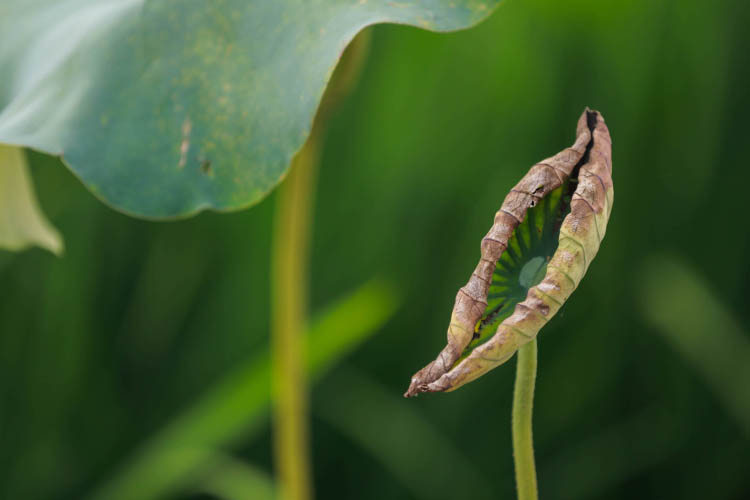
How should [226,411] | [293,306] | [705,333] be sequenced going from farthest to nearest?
[705,333]
[226,411]
[293,306]

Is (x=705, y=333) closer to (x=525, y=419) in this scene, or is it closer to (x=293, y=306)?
(x=293, y=306)

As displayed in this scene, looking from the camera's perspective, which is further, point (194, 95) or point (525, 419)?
point (194, 95)

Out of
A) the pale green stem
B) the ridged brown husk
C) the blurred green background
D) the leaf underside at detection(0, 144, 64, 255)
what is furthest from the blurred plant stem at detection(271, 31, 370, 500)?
the blurred green background

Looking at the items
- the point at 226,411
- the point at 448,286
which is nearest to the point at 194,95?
the point at 226,411

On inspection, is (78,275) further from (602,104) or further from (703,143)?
(703,143)

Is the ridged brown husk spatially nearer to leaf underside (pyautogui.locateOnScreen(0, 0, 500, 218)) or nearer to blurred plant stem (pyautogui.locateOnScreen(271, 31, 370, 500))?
leaf underside (pyautogui.locateOnScreen(0, 0, 500, 218))

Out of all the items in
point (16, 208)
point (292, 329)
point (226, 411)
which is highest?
point (16, 208)

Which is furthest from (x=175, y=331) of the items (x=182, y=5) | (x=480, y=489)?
(x=182, y=5)

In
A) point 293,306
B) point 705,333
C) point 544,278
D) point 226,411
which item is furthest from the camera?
point 705,333
